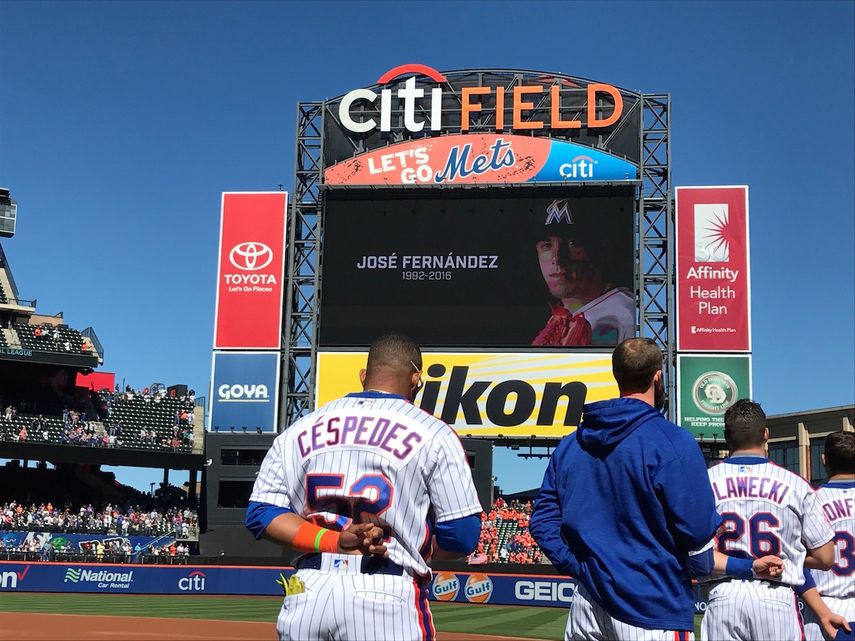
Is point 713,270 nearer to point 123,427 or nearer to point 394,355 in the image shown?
point 123,427

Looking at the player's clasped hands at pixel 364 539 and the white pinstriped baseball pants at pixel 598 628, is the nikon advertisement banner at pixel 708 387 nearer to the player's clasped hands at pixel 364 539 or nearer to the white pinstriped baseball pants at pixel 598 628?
the white pinstriped baseball pants at pixel 598 628

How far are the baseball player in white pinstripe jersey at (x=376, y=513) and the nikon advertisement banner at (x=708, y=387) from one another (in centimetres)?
2640

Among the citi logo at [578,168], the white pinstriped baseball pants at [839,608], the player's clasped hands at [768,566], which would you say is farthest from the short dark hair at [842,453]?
the citi logo at [578,168]

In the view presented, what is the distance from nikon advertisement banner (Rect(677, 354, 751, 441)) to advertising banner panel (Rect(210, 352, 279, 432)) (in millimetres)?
11905

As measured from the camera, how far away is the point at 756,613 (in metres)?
5.26

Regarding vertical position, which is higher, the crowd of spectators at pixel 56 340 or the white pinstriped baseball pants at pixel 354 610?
the crowd of spectators at pixel 56 340

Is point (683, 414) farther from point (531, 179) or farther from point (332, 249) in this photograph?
point (332, 249)

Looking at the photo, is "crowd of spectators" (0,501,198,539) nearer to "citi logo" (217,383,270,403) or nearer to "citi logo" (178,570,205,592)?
"citi logo" (217,383,270,403)

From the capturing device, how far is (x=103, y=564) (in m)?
26.8

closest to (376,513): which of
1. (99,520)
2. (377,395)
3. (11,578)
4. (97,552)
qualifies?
(377,395)

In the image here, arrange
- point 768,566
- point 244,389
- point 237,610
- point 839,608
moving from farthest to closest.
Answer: point 244,389 → point 237,610 → point 839,608 → point 768,566

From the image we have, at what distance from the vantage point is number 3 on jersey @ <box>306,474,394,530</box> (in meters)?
3.64

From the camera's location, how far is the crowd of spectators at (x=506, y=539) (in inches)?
1115

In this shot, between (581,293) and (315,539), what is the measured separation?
2560 cm
